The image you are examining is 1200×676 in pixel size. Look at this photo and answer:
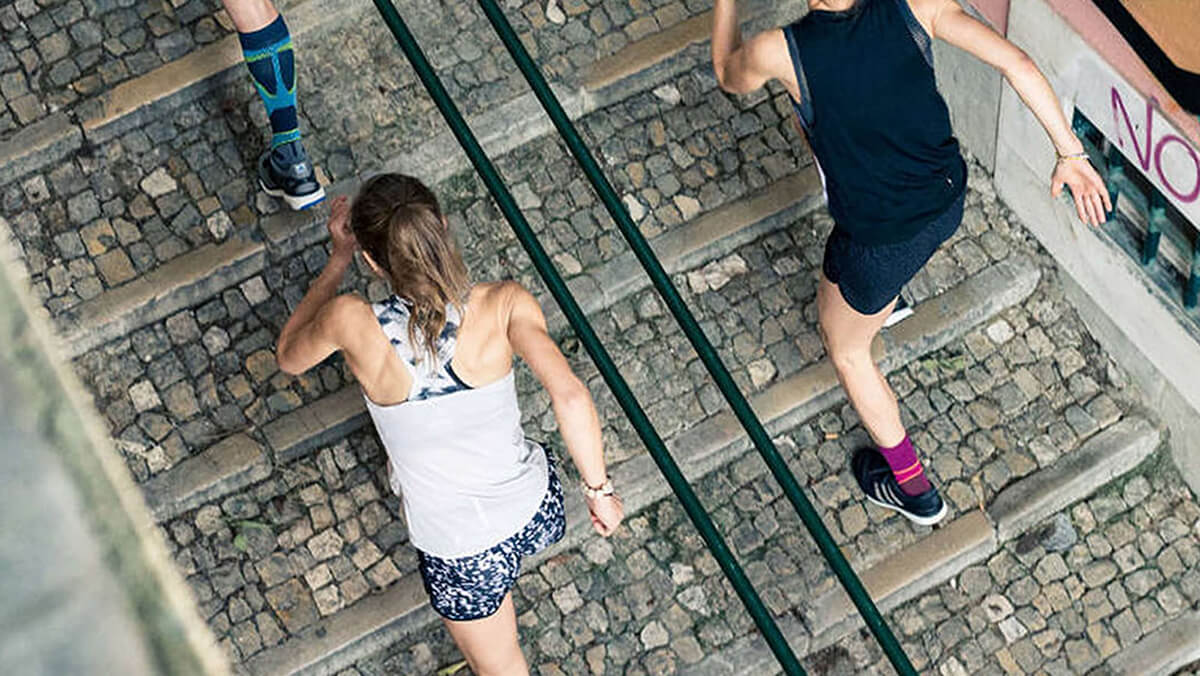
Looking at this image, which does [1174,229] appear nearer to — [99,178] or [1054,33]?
[1054,33]

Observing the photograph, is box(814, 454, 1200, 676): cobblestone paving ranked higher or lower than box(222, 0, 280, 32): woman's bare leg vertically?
lower

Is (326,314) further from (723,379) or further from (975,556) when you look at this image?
(975,556)

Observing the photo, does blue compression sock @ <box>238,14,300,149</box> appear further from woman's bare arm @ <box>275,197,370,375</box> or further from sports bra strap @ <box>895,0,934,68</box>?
sports bra strap @ <box>895,0,934,68</box>

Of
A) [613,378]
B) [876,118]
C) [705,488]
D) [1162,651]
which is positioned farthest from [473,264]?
[1162,651]

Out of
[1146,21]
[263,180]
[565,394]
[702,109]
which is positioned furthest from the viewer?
[702,109]

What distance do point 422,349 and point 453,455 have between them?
1.13ft

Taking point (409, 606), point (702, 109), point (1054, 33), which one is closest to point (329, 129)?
point (702, 109)

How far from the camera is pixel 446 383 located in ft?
Answer: 11.6

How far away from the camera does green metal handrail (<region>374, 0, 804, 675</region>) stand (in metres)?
2.44

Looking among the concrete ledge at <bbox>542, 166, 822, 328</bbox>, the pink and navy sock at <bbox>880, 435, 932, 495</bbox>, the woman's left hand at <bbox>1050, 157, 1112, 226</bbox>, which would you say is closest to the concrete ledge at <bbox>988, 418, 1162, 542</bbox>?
the pink and navy sock at <bbox>880, 435, 932, 495</bbox>

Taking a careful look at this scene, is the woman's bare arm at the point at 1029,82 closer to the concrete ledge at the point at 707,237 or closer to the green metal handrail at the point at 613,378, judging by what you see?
the concrete ledge at the point at 707,237

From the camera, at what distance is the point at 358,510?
15.8 ft

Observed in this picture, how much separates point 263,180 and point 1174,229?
9.90 ft

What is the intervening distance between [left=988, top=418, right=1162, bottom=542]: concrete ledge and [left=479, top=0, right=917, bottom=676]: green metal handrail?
7.64 ft
